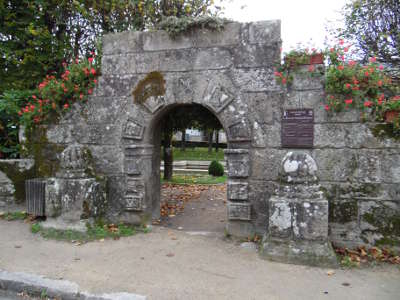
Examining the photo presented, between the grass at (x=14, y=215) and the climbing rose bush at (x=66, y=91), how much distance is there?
70.1 inches

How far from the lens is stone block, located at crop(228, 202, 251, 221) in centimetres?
453

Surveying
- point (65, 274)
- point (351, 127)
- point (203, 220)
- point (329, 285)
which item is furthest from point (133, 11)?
point (329, 285)

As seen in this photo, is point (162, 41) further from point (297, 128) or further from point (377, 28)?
point (377, 28)

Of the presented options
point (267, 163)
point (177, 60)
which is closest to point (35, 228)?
point (177, 60)

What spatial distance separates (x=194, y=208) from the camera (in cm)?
715

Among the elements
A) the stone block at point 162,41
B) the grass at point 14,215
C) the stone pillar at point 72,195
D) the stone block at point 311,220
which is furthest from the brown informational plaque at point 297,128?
the grass at point 14,215

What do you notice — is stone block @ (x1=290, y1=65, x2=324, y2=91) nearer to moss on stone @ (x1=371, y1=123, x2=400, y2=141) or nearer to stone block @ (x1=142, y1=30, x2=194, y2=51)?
moss on stone @ (x1=371, y1=123, x2=400, y2=141)

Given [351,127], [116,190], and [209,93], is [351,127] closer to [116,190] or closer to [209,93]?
[209,93]

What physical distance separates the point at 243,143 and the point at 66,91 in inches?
125

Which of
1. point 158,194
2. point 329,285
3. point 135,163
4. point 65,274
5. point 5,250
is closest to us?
point 329,285

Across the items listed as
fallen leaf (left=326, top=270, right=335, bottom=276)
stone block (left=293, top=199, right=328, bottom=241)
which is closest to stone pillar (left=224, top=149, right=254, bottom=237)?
stone block (left=293, top=199, right=328, bottom=241)

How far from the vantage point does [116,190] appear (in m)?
5.20

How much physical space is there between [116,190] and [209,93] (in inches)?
88.9

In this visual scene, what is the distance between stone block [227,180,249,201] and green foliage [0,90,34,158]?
167 inches
